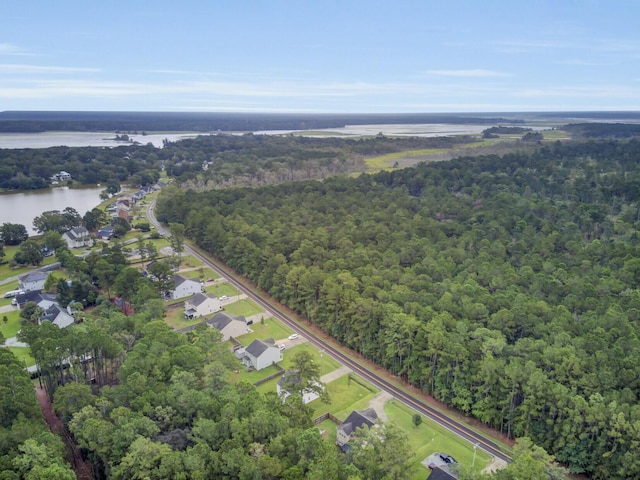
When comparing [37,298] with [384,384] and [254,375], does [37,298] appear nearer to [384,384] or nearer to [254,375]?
[254,375]

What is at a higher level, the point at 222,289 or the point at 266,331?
the point at 222,289

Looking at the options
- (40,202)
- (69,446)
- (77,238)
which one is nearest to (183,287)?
(69,446)

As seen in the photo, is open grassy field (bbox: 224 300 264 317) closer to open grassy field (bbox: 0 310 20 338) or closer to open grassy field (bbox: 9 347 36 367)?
open grassy field (bbox: 9 347 36 367)

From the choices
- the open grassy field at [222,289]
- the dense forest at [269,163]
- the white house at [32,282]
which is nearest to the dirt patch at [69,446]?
the open grassy field at [222,289]

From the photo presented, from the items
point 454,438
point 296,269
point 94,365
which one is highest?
point 296,269

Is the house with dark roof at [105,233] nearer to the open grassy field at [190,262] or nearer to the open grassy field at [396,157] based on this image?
the open grassy field at [190,262]

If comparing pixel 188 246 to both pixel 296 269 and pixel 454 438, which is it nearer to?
pixel 296 269

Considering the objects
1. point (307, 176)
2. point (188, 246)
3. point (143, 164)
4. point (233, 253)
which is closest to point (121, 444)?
point (233, 253)
